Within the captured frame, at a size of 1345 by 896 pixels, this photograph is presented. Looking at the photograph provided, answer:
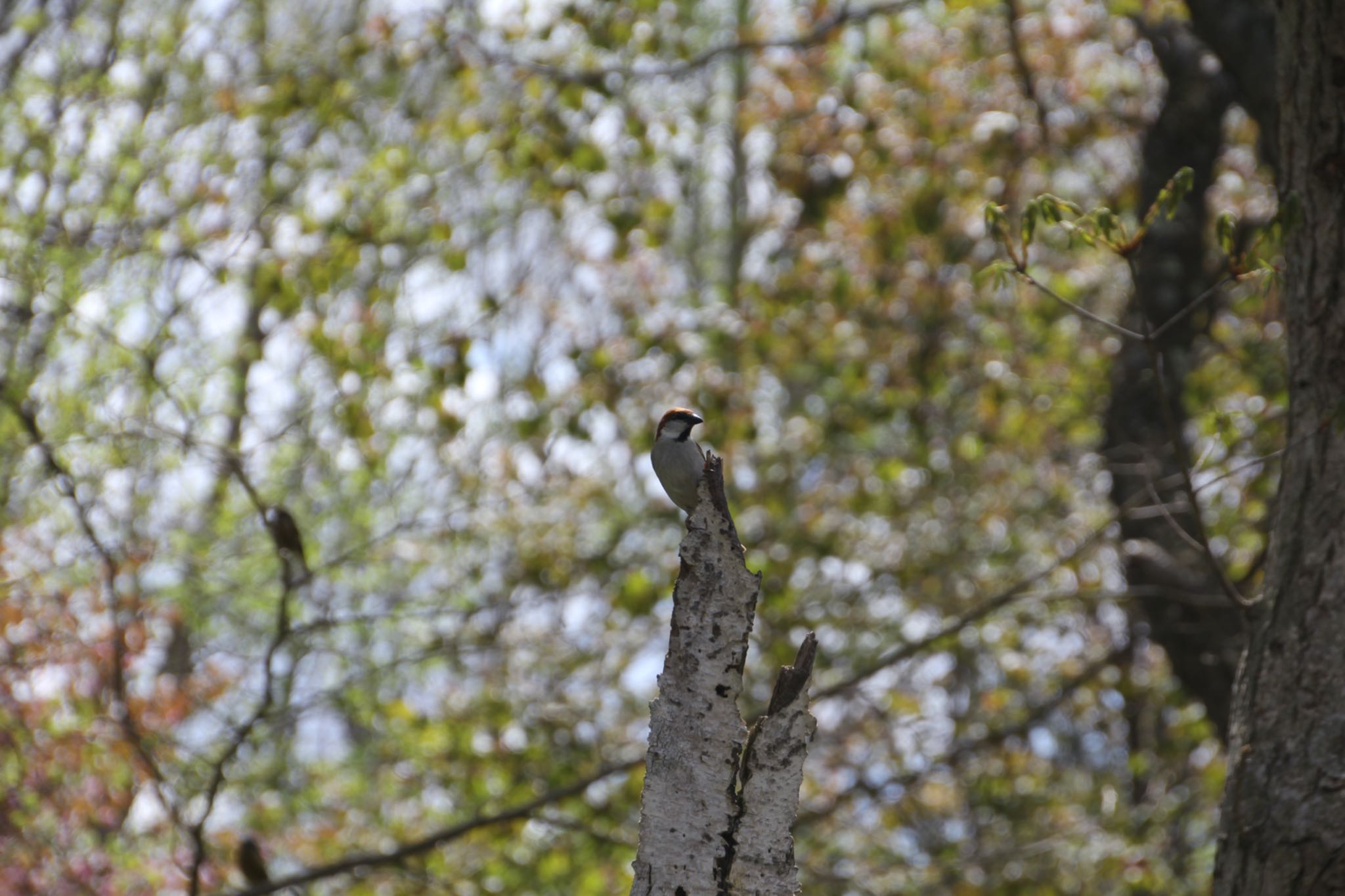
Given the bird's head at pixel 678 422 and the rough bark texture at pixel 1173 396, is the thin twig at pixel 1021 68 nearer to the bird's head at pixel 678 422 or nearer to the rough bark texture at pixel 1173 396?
the rough bark texture at pixel 1173 396

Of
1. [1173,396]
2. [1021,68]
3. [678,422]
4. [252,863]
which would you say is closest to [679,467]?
[678,422]

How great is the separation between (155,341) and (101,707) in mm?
2590

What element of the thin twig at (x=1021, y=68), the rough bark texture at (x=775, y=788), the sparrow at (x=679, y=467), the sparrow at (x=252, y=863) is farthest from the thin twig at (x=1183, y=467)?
the thin twig at (x=1021, y=68)

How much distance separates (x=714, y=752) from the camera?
195 centimetres

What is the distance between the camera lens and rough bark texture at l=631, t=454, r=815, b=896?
189 cm

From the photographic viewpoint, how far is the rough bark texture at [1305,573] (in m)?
2.57

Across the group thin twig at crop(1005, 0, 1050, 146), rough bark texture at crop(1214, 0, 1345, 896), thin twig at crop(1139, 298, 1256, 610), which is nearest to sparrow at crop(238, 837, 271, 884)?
rough bark texture at crop(1214, 0, 1345, 896)

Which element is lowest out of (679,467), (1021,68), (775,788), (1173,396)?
(775,788)

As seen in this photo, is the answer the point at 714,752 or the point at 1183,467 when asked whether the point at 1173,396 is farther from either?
the point at 714,752

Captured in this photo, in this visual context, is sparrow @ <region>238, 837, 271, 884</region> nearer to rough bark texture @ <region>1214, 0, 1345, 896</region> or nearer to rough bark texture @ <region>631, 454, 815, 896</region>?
rough bark texture @ <region>631, 454, 815, 896</region>

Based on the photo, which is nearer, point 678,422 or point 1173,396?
point 678,422

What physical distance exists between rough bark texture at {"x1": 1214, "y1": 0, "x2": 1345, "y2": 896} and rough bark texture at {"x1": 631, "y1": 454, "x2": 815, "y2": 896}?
4.19 feet

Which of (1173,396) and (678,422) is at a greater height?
(1173,396)

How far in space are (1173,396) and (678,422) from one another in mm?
2739
